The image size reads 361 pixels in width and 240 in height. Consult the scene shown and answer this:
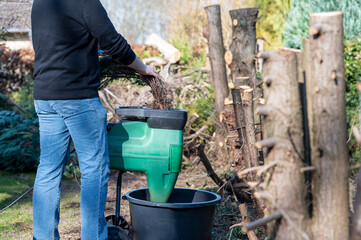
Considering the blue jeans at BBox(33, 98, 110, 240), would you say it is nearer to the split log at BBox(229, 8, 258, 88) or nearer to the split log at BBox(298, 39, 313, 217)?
the split log at BBox(298, 39, 313, 217)

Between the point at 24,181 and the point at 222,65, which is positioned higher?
the point at 222,65

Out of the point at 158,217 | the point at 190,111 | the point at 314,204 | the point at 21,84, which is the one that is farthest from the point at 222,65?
the point at 21,84

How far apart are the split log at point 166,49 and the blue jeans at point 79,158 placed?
561cm

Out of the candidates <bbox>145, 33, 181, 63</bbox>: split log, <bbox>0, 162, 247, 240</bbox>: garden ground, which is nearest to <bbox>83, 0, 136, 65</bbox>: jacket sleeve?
<bbox>0, 162, 247, 240</bbox>: garden ground

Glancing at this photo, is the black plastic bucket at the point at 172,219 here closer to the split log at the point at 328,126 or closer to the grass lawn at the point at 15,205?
the split log at the point at 328,126

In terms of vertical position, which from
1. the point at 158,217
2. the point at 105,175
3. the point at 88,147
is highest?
the point at 88,147

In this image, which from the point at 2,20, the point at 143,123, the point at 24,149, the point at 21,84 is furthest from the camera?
the point at 21,84

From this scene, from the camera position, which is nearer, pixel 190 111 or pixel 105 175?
pixel 105 175

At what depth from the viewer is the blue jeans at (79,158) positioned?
2389 mm

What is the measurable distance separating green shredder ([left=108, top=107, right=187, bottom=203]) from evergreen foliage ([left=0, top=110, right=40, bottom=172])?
289 centimetres

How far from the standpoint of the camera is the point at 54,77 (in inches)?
92.7

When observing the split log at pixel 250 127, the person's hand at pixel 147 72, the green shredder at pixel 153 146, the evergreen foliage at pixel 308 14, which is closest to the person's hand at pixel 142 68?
the person's hand at pixel 147 72

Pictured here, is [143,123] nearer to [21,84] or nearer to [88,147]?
[88,147]

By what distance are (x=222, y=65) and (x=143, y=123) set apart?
2624mm
